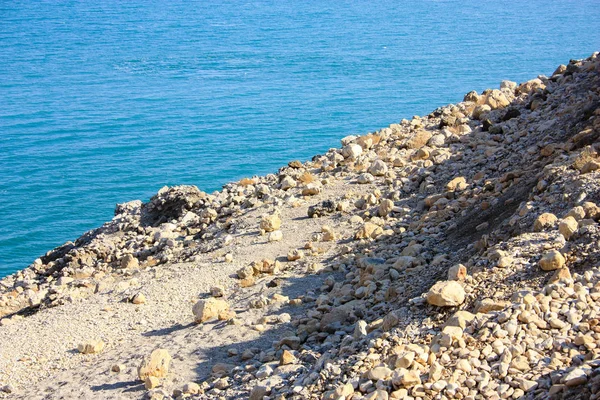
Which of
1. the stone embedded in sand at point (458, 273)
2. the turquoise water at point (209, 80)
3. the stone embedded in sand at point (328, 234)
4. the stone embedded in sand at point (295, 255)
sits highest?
the turquoise water at point (209, 80)

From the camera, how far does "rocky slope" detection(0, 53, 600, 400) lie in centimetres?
623

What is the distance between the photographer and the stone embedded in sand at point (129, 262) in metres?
14.5

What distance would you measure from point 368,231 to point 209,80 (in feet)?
Answer: 143

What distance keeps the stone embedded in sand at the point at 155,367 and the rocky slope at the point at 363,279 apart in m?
0.03

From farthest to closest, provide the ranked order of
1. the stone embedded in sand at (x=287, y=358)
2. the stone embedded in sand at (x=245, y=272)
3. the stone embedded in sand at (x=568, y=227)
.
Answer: the stone embedded in sand at (x=245, y=272) → the stone embedded in sand at (x=287, y=358) → the stone embedded in sand at (x=568, y=227)

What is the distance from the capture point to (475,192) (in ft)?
39.2

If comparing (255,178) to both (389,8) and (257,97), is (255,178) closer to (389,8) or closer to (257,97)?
(257,97)

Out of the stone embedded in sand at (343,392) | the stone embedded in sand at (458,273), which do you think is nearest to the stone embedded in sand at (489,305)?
the stone embedded in sand at (458,273)

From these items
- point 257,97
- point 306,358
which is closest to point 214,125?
point 257,97

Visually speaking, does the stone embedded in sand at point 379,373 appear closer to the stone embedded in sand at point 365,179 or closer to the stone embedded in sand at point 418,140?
the stone embedded in sand at point 365,179

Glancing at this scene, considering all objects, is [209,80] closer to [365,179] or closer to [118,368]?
[365,179]

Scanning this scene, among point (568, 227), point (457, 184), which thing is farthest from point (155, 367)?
point (457, 184)

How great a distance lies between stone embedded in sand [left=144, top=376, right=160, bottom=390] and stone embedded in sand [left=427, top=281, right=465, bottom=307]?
3393 mm

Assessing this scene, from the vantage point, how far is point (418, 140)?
54.2 feet
